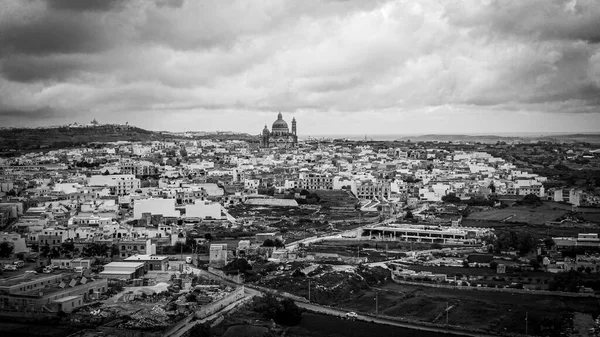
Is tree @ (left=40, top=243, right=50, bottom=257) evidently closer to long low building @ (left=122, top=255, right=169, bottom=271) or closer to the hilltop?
long low building @ (left=122, top=255, right=169, bottom=271)

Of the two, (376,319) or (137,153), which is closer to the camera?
(376,319)

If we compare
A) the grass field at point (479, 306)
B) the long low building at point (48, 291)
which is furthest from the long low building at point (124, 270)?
the grass field at point (479, 306)

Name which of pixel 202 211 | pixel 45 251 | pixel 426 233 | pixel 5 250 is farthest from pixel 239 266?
pixel 202 211

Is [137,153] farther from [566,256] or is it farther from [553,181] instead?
[566,256]

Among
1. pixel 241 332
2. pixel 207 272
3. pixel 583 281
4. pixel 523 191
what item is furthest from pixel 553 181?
pixel 241 332

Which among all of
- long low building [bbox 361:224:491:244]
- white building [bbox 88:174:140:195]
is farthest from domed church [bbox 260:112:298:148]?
long low building [bbox 361:224:491:244]

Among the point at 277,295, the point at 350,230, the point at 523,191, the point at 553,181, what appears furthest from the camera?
the point at 553,181
